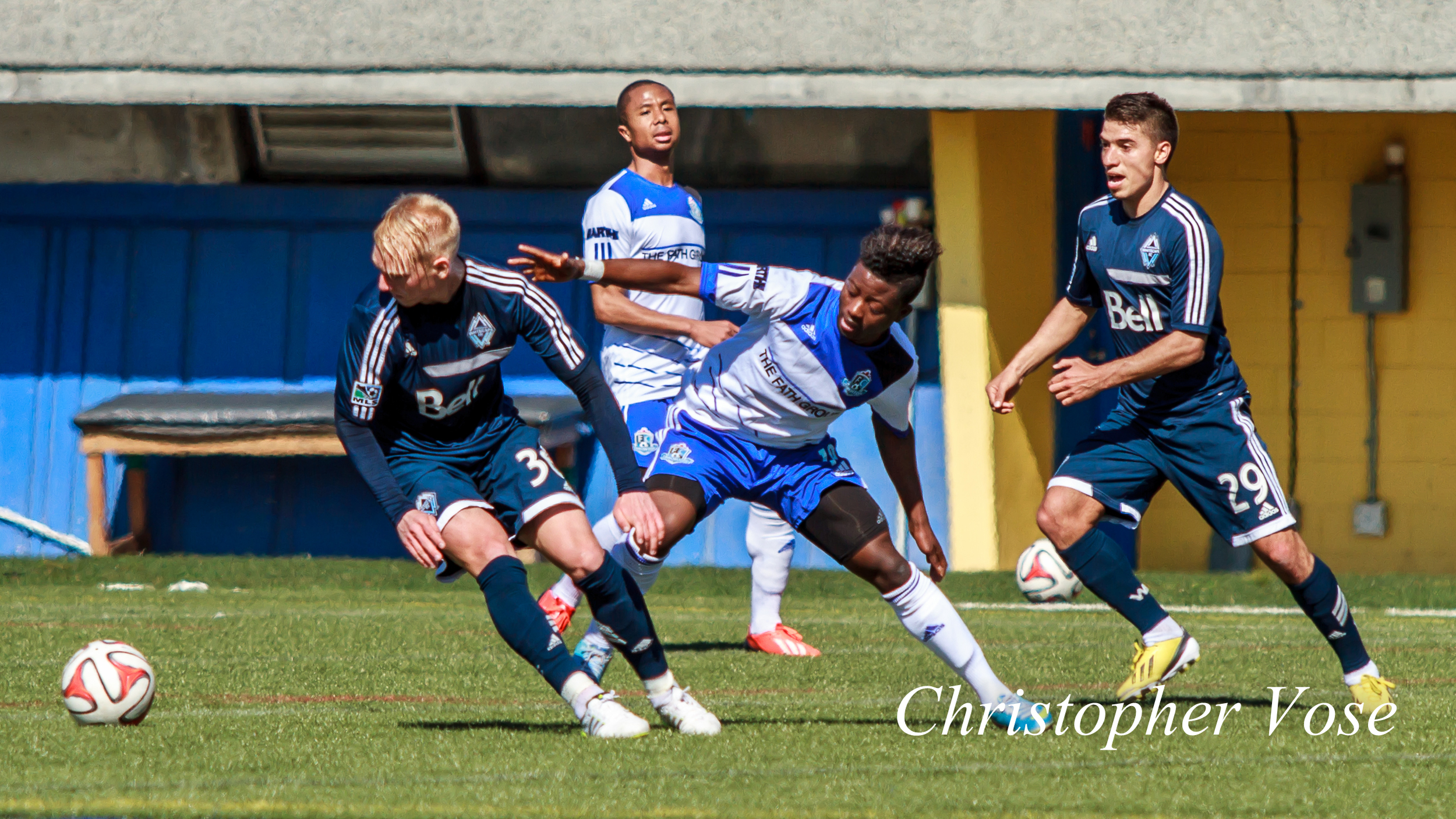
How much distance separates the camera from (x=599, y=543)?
581 centimetres

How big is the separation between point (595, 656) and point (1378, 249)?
333 inches

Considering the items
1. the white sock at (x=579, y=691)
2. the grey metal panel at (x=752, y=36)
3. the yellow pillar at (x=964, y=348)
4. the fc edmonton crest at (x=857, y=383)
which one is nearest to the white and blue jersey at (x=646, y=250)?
the fc edmonton crest at (x=857, y=383)

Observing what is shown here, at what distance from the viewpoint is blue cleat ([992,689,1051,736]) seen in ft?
17.3

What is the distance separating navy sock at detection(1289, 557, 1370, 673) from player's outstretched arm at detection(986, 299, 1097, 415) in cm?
107

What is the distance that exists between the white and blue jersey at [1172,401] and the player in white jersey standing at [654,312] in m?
1.61

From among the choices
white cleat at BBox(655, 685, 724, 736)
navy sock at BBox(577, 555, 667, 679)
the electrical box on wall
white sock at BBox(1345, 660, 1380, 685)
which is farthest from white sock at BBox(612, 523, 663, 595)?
the electrical box on wall

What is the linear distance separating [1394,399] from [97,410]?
8.77 metres

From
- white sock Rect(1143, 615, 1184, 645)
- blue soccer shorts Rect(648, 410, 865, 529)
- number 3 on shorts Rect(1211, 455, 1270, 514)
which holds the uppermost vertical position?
blue soccer shorts Rect(648, 410, 865, 529)

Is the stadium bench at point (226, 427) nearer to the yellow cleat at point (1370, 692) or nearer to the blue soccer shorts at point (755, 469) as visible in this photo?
the blue soccer shorts at point (755, 469)

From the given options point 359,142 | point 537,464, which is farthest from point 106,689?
point 359,142

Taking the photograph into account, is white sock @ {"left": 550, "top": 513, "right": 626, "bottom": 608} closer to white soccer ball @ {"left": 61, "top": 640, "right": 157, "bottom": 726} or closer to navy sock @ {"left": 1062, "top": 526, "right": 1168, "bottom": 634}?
white soccer ball @ {"left": 61, "top": 640, "right": 157, "bottom": 726}

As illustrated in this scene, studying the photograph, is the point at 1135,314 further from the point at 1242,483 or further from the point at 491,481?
the point at 491,481

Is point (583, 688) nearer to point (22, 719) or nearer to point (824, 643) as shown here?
point (22, 719)

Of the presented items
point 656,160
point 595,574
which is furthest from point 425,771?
point 656,160
